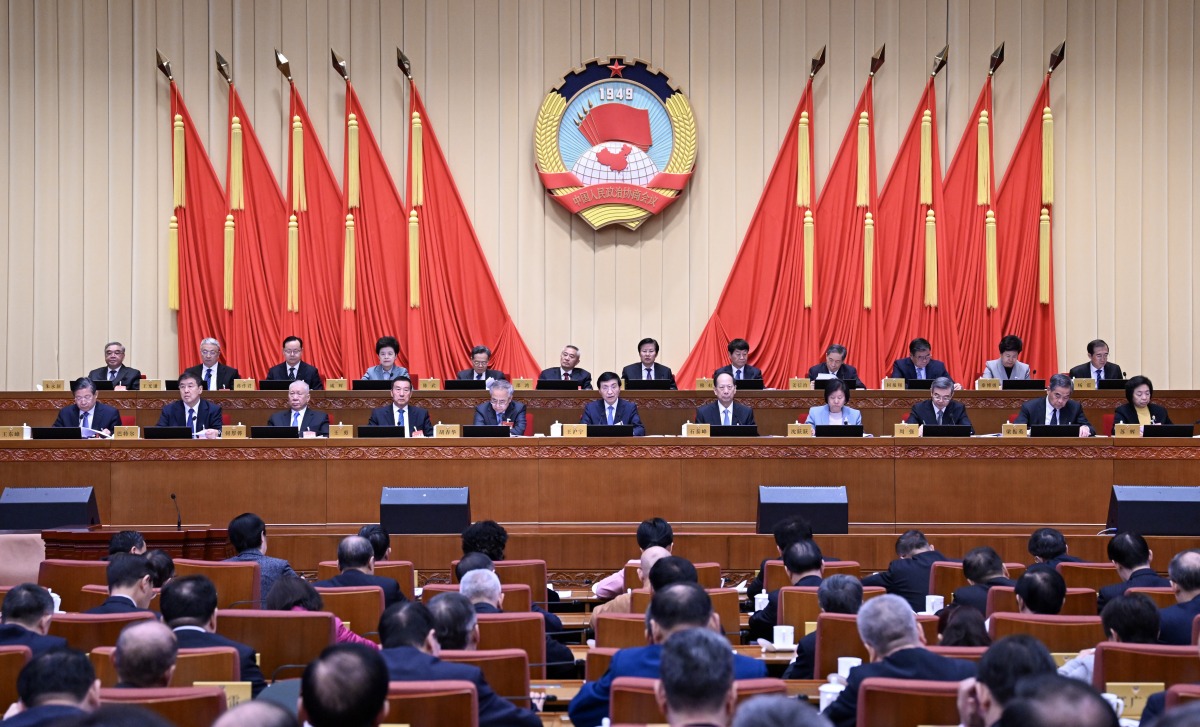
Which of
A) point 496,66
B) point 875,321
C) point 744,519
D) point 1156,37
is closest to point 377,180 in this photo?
point 496,66

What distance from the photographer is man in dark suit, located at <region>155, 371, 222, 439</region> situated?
884cm

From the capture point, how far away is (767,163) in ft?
A: 38.0

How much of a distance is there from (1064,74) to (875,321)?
3.05 meters

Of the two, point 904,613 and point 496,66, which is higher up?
point 496,66

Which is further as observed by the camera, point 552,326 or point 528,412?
point 552,326

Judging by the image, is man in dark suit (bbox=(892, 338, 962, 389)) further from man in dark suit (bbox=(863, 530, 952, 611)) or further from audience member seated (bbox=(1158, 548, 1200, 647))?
audience member seated (bbox=(1158, 548, 1200, 647))

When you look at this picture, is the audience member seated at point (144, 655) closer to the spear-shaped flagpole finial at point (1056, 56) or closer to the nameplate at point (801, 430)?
the nameplate at point (801, 430)

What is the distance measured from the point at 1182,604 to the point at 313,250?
8.79 metres

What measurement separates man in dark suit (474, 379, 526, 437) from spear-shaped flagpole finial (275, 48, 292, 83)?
4.43 meters

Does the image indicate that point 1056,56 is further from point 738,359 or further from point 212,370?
point 212,370

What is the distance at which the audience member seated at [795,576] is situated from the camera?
502 cm

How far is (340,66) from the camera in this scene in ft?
37.4

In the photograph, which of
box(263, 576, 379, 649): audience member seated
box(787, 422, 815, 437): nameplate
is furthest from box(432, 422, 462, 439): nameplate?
box(263, 576, 379, 649): audience member seated

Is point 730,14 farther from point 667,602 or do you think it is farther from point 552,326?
point 667,602
